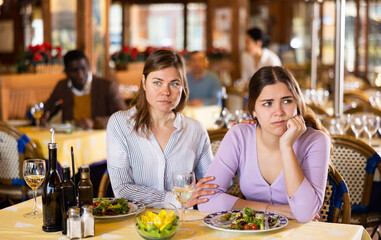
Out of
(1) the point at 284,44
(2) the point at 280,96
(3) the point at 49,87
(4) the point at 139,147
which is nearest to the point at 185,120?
(4) the point at 139,147

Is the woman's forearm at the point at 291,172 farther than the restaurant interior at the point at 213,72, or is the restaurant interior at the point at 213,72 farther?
the restaurant interior at the point at 213,72

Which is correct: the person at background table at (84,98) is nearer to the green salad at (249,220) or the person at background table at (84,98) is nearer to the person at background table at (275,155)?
the person at background table at (275,155)

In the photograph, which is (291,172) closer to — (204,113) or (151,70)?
(151,70)

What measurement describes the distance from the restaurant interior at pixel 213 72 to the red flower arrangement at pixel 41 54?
0.02 meters

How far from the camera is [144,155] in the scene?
2754mm

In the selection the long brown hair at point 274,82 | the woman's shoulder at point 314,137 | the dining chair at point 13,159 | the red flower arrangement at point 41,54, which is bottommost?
the dining chair at point 13,159

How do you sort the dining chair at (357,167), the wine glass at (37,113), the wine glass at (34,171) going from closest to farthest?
1. the wine glass at (34,171)
2. the dining chair at (357,167)
3. the wine glass at (37,113)

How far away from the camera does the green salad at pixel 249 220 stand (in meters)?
2.00

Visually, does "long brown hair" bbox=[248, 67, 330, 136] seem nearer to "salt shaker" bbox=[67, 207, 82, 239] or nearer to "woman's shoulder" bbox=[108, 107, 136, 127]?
"woman's shoulder" bbox=[108, 107, 136, 127]

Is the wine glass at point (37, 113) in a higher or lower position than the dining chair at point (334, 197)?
higher

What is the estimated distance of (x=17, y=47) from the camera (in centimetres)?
1552

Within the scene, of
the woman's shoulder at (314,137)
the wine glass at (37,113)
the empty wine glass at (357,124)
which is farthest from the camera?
the wine glass at (37,113)

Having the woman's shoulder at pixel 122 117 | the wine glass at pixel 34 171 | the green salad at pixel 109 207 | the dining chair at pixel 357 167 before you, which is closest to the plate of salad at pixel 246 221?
the green salad at pixel 109 207

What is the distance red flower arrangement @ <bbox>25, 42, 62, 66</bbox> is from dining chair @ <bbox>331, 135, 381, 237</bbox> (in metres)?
5.48
